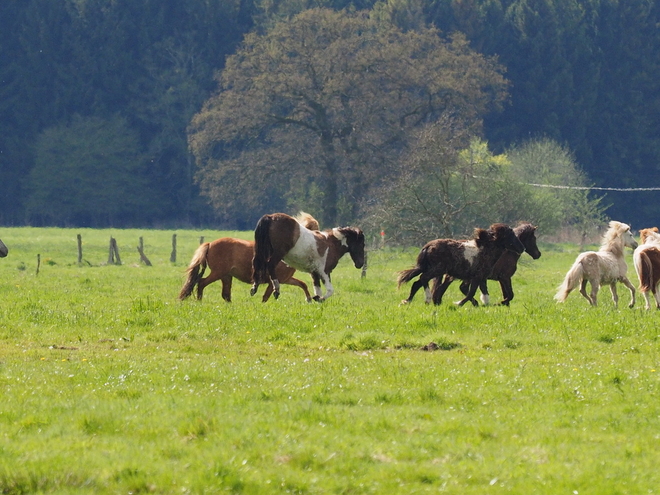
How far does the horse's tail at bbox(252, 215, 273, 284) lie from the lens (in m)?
20.8

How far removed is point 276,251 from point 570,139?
229ft

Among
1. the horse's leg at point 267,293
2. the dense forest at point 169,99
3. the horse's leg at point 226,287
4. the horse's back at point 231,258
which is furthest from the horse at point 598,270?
the dense forest at point 169,99

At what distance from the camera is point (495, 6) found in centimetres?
8981

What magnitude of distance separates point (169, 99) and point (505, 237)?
66.8m

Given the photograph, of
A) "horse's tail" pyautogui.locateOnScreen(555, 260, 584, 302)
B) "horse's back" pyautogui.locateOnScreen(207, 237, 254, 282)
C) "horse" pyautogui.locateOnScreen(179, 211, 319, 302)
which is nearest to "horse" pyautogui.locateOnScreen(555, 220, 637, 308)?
"horse's tail" pyautogui.locateOnScreen(555, 260, 584, 302)

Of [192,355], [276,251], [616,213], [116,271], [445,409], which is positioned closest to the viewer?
[445,409]

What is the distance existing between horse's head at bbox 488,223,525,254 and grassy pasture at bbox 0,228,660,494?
81.2 inches

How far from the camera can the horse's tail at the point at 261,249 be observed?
68.4 ft

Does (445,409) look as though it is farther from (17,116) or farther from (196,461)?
(17,116)

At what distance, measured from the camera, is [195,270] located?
71.3ft

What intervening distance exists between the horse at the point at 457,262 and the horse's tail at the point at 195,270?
3.95 metres

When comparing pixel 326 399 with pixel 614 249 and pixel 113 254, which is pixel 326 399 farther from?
pixel 113 254

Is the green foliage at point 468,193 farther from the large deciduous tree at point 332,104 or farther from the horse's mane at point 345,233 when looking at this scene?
the horse's mane at point 345,233

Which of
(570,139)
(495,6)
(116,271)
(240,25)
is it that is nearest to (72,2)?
(240,25)
